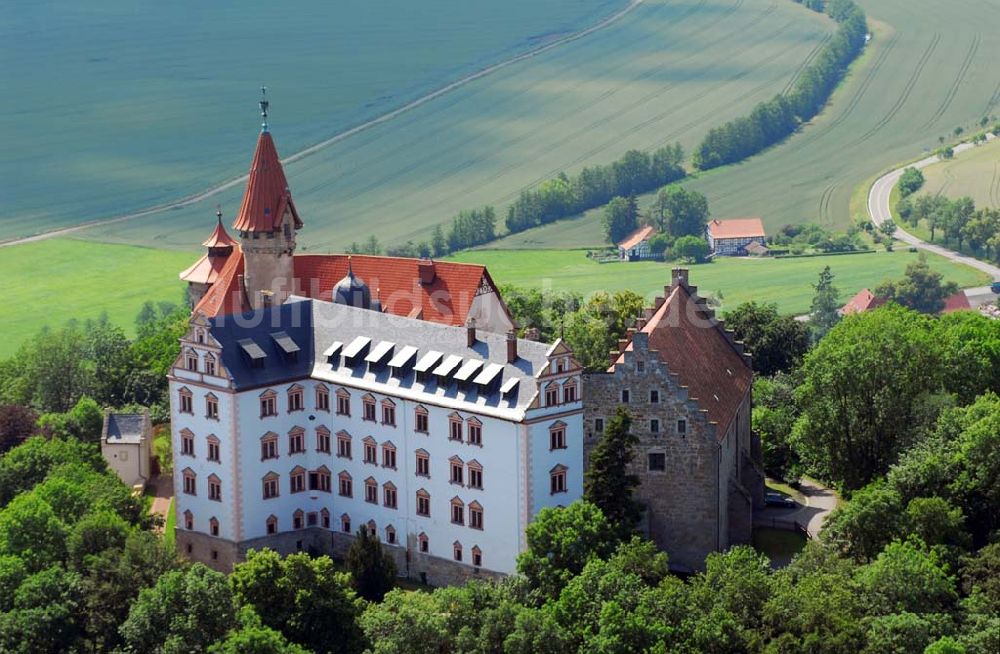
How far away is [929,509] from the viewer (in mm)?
104000

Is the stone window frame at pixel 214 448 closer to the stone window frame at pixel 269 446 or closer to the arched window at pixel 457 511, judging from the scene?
the stone window frame at pixel 269 446

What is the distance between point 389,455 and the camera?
11094 cm

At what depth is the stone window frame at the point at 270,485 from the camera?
371 feet

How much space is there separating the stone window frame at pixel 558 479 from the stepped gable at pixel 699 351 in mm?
6131

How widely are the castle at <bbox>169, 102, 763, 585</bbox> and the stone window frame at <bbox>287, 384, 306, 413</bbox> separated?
0.27 feet

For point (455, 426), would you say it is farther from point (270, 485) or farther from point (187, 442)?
point (187, 442)

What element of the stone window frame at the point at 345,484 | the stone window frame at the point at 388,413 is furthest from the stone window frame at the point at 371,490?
the stone window frame at the point at 388,413

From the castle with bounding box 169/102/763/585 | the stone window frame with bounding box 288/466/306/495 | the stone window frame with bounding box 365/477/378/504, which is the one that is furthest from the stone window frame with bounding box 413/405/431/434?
the stone window frame with bounding box 288/466/306/495

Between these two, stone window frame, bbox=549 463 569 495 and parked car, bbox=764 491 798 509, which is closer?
stone window frame, bbox=549 463 569 495

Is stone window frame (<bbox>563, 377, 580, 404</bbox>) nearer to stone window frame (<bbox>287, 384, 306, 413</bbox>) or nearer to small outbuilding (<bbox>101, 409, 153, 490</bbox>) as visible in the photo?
stone window frame (<bbox>287, 384, 306, 413</bbox>)

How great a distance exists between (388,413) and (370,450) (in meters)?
2.90

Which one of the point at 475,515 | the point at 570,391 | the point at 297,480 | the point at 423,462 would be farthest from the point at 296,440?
the point at 570,391

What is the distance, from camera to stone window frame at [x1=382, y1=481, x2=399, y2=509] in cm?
11100

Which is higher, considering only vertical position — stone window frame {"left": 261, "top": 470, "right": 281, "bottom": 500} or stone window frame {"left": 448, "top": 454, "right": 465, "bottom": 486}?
stone window frame {"left": 448, "top": 454, "right": 465, "bottom": 486}
